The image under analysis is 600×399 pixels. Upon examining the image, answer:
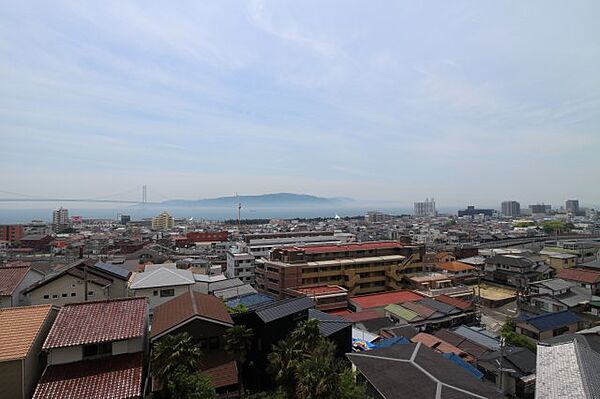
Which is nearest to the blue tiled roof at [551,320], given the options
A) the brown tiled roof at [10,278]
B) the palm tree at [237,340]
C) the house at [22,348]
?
the palm tree at [237,340]

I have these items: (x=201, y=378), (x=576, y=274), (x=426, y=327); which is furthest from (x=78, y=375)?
(x=576, y=274)

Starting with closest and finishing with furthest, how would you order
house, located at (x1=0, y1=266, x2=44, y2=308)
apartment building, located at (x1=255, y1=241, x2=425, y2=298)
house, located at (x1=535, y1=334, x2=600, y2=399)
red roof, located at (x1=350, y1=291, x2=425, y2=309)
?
house, located at (x1=535, y1=334, x2=600, y2=399), house, located at (x1=0, y1=266, x2=44, y2=308), red roof, located at (x1=350, y1=291, x2=425, y2=309), apartment building, located at (x1=255, y1=241, x2=425, y2=298)

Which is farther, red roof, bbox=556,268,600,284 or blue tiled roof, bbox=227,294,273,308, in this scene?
red roof, bbox=556,268,600,284

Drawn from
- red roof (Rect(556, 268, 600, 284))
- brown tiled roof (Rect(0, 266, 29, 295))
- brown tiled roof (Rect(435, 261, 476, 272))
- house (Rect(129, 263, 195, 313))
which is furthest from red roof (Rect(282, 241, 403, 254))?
brown tiled roof (Rect(0, 266, 29, 295))

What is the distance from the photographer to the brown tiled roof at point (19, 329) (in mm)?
11506

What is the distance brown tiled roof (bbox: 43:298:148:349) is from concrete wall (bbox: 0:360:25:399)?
966 mm

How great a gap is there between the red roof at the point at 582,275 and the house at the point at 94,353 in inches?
1779

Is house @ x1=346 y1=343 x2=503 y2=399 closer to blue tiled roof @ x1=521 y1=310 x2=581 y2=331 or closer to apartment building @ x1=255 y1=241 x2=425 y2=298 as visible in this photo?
blue tiled roof @ x1=521 y1=310 x2=581 y2=331

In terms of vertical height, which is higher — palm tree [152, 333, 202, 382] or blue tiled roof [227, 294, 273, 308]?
palm tree [152, 333, 202, 382]

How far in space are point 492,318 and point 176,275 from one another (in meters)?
32.0

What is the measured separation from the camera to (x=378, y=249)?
48719mm

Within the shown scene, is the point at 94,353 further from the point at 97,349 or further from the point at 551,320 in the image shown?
the point at 551,320

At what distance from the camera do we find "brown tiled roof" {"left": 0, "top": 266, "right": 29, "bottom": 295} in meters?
20.9

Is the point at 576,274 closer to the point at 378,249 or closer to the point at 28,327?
the point at 378,249
